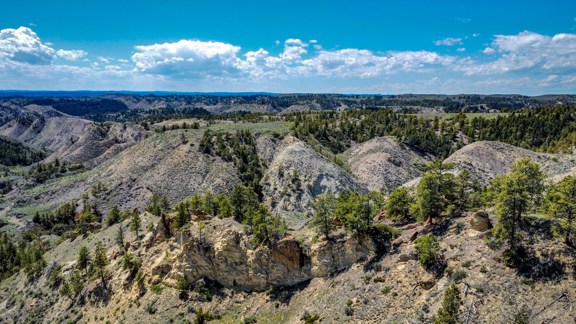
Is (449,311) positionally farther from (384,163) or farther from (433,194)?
(384,163)

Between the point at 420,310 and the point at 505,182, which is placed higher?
the point at 505,182

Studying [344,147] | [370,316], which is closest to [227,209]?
[370,316]

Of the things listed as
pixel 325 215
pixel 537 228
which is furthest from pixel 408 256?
pixel 537 228

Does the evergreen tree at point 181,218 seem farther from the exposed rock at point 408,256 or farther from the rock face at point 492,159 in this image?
the rock face at point 492,159

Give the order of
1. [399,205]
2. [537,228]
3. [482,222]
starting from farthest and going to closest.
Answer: [399,205]
[482,222]
[537,228]

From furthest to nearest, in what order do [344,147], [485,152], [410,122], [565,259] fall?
[410,122], [344,147], [485,152], [565,259]

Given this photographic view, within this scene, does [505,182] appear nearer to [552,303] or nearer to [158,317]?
[552,303]
